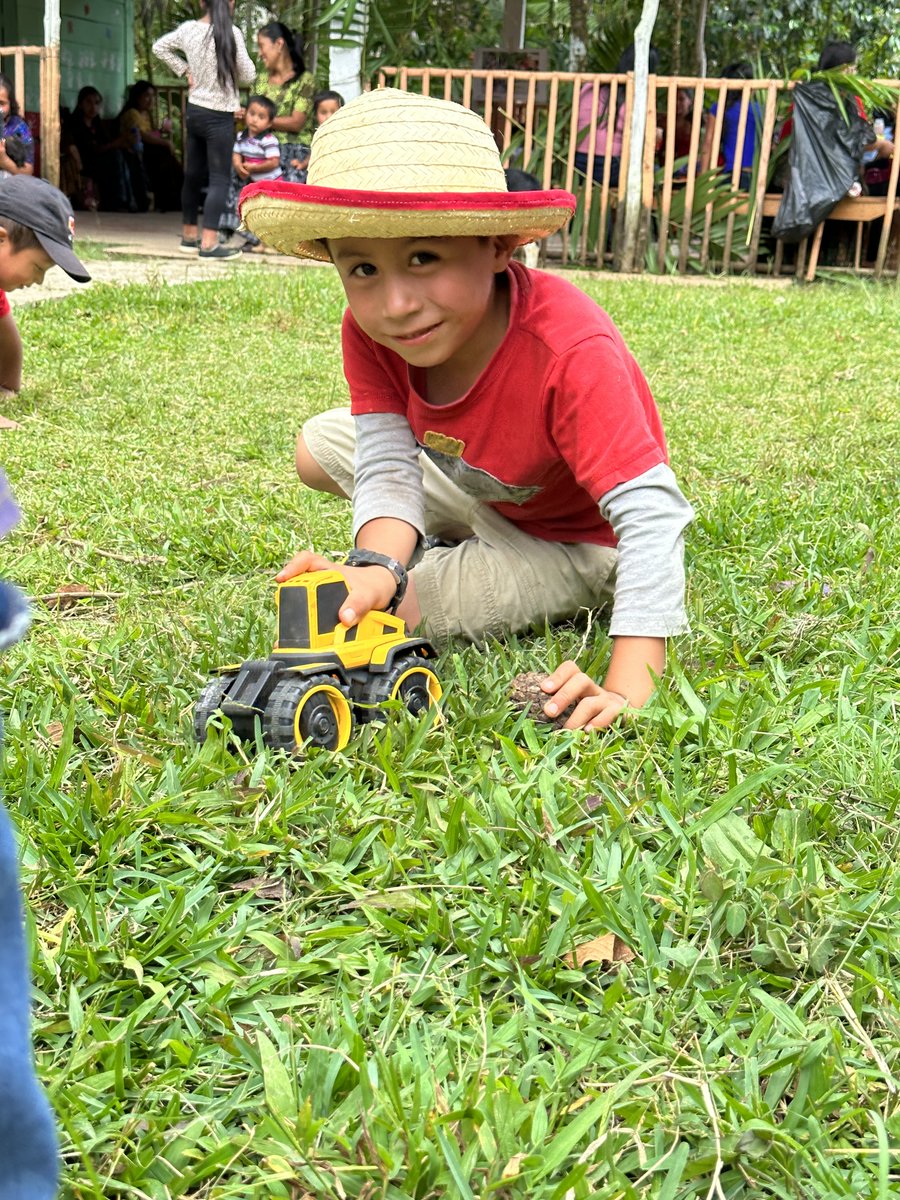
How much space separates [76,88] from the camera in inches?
626

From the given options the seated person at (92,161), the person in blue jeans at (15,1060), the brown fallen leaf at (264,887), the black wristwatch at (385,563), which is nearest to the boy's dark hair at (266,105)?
the seated person at (92,161)

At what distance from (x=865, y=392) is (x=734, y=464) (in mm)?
1499

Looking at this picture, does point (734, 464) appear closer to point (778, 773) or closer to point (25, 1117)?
point (778, 773)

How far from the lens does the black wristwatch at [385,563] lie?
2.42 meters

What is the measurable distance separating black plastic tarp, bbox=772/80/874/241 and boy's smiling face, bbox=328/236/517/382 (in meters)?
8.72

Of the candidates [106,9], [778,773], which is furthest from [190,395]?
[106,9]

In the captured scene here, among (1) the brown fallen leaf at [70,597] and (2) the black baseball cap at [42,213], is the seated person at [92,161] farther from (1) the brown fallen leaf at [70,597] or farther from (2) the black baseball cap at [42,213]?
(1) the brown fallen leaf at [70,597]

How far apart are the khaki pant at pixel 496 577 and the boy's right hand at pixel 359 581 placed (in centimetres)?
34

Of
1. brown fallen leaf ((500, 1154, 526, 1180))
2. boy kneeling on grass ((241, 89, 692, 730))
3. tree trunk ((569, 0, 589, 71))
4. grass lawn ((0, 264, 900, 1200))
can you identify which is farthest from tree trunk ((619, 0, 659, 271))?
brown fallen leaf ((500, 1154, 526, 1180))

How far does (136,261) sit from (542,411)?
770 centimetres

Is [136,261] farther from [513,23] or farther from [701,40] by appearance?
[701,40]

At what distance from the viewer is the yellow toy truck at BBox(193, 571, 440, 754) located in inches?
80.7

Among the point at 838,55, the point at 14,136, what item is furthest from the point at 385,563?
the point at 838,55

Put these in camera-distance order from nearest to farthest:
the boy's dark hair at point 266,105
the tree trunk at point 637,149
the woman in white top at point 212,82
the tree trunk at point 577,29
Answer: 1. the woman in white top at point 212,82
2. the tree trunk at point 637,149
3. the boy's dark hair at point 266,105
4. the tree trunk at point 577,29
